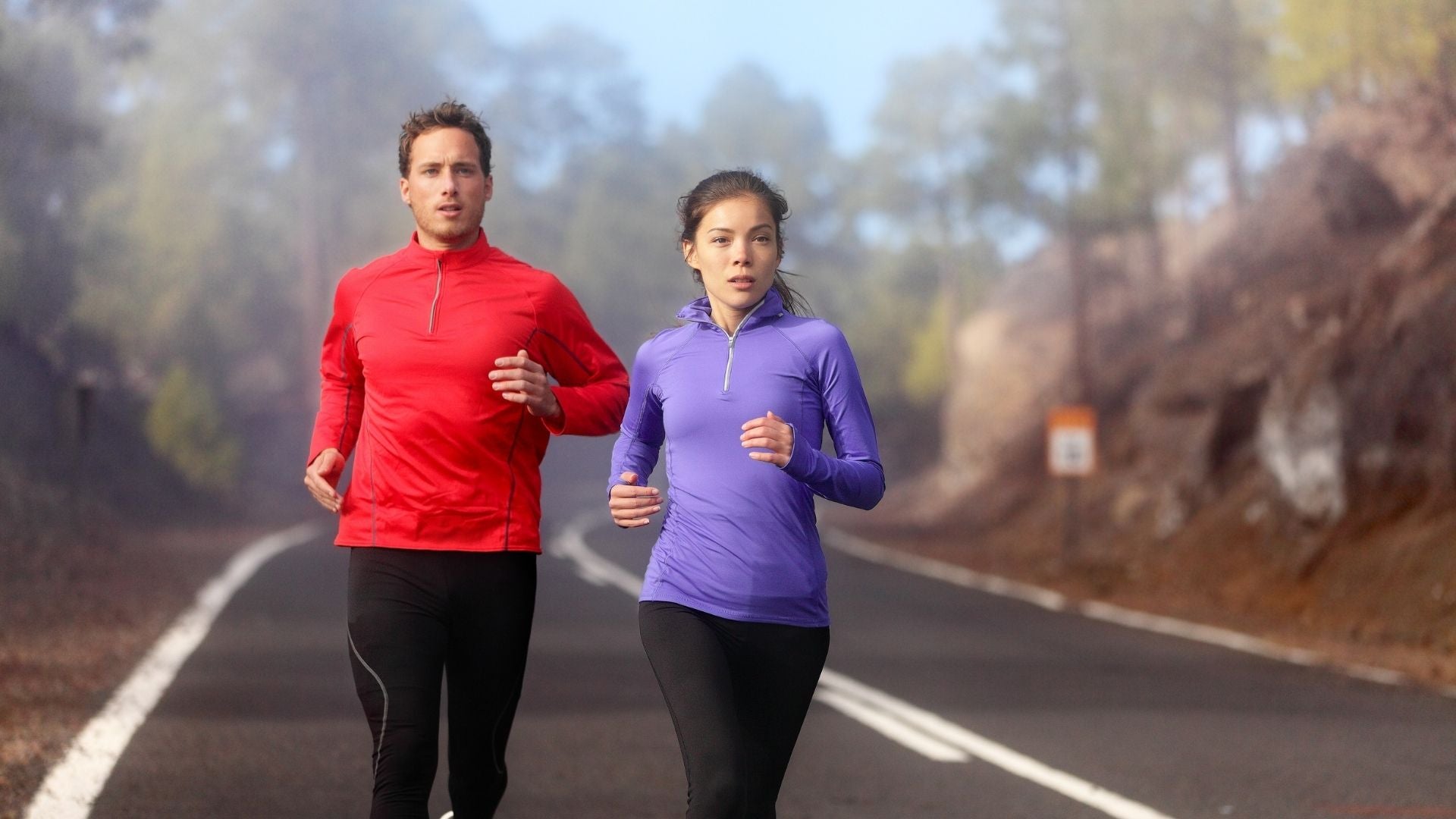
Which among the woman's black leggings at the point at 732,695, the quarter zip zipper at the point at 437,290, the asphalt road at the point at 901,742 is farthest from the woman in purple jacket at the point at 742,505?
the asphalt road at the point at 901,742

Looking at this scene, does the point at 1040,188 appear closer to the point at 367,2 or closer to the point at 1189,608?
the point at 1189,608

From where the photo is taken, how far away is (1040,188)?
42.1 meters

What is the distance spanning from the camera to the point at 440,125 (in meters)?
5.36

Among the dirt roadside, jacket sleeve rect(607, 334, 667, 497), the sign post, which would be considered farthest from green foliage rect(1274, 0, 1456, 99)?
jacket sleeve rect(607, 334, 667, 497)

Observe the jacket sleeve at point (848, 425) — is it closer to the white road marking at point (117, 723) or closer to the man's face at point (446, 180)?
the man's face at point (446, 180)

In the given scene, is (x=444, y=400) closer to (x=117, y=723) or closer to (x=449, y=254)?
(x=449, y=254)

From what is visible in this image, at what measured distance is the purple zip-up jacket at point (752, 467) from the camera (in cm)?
466

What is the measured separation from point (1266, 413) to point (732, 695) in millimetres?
18063

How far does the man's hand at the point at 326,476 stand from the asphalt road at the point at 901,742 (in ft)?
8.10

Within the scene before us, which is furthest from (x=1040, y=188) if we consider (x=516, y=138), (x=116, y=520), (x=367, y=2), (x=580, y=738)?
(x=516, y=138)

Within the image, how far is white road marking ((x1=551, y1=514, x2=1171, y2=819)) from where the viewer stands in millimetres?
8023

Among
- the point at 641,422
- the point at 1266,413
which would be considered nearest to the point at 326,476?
the point at 641,422

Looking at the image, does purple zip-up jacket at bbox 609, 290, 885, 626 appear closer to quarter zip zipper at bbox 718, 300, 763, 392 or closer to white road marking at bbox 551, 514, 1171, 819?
quarter zip zipper at bbox 718, 300, 763, 392

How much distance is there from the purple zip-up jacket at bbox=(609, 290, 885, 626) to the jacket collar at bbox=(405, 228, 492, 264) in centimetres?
84
